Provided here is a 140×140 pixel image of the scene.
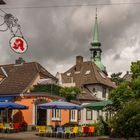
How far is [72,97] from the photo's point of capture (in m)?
49.6

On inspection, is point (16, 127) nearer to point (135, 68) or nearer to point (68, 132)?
point (68, 132)

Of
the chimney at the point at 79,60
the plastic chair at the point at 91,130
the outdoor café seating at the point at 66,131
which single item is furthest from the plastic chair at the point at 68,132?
the chimney at the point at 79,60

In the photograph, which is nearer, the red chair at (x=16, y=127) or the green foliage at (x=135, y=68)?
the green foliage at (x=135, y=68)

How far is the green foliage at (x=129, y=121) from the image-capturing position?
2086 centimetres

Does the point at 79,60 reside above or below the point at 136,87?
A: above

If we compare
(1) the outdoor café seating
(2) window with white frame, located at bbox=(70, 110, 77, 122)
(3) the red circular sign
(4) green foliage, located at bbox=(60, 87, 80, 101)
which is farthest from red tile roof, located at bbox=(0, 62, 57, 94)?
(3) the red circular sign

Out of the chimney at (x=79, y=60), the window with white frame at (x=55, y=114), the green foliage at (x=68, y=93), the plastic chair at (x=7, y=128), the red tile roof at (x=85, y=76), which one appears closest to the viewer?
the plastic chair at (x=7, y=128)

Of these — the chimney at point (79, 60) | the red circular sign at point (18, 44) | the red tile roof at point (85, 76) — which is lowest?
the red circular sign at point (18, 44)

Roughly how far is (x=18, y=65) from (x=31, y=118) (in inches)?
354

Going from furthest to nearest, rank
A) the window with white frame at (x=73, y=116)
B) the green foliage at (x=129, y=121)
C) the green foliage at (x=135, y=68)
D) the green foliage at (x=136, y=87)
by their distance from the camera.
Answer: the window with white frame at (x=73, y=116) < the green foliage at (x=135, y=68) < the green foliage at (x=136, y=87) < the green foliage at (x=129, y=121)

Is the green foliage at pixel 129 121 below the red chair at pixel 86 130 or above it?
above

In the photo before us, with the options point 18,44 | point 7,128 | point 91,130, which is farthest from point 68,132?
point 18,44

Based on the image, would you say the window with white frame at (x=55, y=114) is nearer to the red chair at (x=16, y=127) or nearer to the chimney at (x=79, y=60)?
the red chair at (x=16, y=127)

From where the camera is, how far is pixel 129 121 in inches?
827
